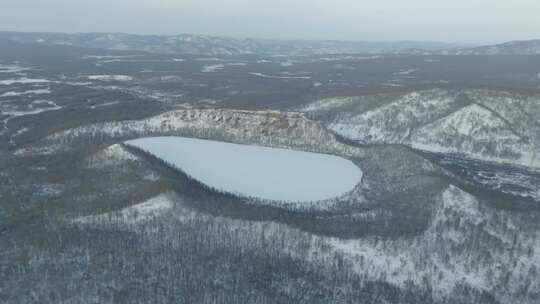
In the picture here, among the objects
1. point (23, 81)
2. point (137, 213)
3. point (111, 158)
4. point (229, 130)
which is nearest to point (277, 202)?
point (137, 213)

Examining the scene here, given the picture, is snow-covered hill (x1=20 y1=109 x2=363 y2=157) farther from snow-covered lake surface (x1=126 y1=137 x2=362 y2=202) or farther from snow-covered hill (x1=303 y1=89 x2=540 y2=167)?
snow-covered hill (x1=303 y1=89 x2=540 y2=167)

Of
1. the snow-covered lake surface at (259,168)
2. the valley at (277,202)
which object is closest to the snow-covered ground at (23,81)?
the valley at (277,202)

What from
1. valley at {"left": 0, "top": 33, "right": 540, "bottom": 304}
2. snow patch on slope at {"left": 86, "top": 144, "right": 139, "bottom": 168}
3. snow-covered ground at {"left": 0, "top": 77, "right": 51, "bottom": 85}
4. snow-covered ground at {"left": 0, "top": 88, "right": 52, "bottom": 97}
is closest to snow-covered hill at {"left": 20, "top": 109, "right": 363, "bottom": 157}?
valley at {"left": 0, "top": 33, "right": 540, "bottom": 304}

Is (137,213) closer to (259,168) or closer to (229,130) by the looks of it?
(259,168)

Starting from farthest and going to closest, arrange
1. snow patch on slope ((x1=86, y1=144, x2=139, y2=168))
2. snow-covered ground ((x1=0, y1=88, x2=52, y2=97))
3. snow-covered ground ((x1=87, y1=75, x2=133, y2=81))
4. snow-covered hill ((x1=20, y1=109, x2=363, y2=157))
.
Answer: snow-covered ground ((x1=87, y1=75, x2=133, y2=81)) → snow-covered ground ((x1=0, y1=88, x2=52, y2=97)) → snow-covered hill ((x1=20, y1=109, x2=363, y2=157)) → snow patch on slope ((x1=86, y1=144, x2=139, y2=168))

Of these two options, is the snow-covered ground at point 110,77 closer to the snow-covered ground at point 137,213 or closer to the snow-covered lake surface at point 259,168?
the snow-covered lake surface at point 259,168

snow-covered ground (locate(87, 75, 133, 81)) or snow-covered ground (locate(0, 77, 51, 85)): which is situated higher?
snow-covered ground (locate(87, 75, 133, 81))

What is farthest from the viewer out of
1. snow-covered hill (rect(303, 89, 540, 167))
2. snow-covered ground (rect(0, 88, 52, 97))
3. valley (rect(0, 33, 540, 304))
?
snow-covered ground (rect(0, 88, 52, 97))

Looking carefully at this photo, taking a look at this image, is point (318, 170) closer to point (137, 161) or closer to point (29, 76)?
point (137, 161)
